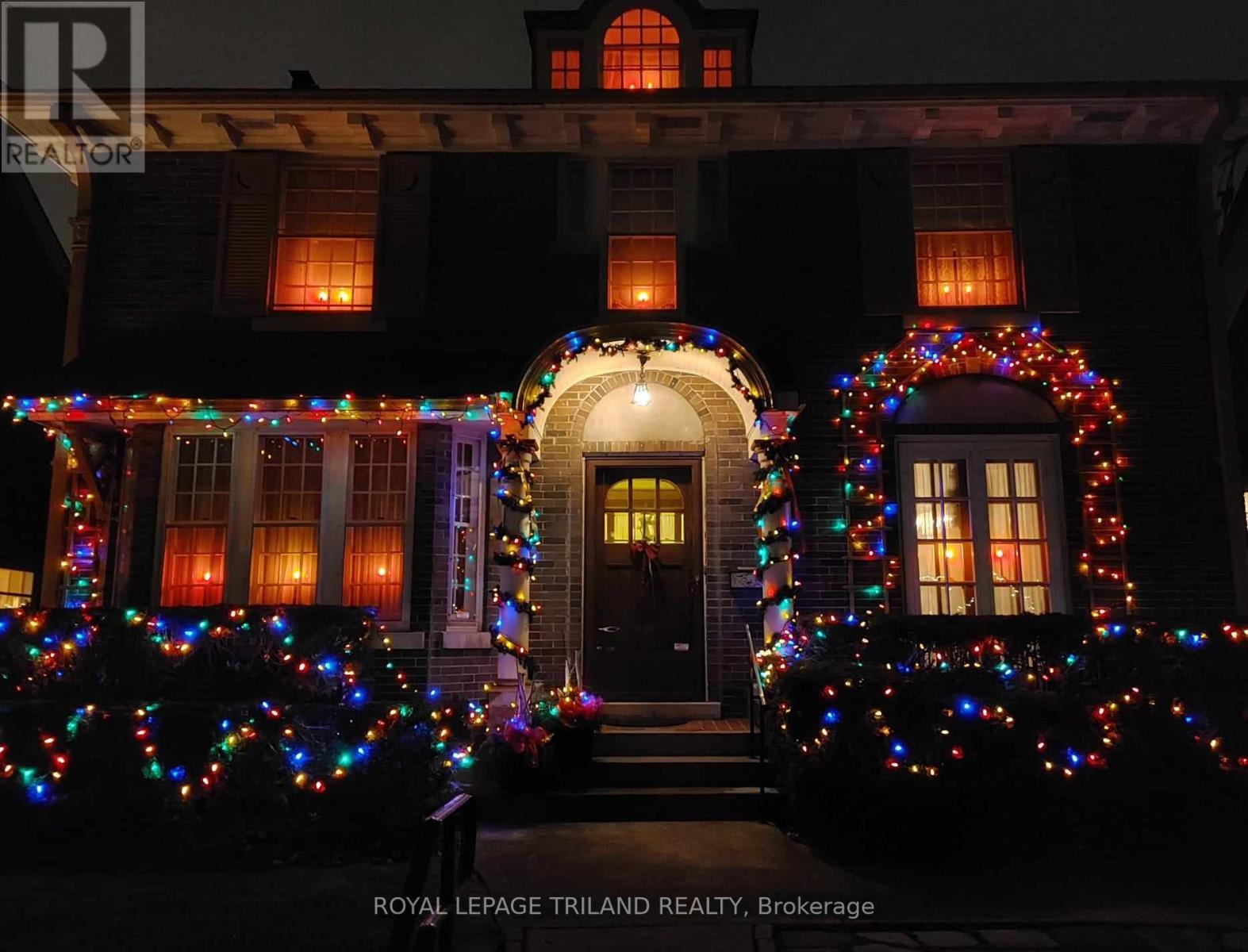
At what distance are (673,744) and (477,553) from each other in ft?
8.84

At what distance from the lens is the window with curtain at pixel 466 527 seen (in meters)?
8.25

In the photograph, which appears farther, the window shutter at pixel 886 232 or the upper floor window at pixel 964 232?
the upper floor window at pixel 964 232

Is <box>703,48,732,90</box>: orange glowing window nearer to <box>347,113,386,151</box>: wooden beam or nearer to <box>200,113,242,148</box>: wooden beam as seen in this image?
<box>347,113,386,151</box>: wooden beam

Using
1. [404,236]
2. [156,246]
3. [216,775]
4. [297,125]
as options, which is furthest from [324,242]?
[216,775]

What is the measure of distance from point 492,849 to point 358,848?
935mm

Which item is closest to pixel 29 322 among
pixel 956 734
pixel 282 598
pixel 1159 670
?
pixel 282 598

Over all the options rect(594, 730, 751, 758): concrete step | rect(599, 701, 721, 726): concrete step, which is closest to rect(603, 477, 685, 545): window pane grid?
rect(599, 701, 721, 726): concrete step

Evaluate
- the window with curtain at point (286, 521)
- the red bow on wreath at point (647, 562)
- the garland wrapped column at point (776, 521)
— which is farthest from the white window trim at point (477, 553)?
the garland wrapped column at point (776, 521)

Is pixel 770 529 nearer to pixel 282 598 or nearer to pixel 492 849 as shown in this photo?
pixel 492 849

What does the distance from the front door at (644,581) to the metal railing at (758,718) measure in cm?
80

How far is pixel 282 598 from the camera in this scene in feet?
26.6

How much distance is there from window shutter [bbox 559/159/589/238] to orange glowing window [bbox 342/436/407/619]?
9.11 ft

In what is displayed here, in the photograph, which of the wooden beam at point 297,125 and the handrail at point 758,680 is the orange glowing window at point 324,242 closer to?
the wooden beam at point 297,125

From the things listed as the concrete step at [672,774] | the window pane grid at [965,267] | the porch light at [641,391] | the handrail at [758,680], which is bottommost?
the concrete step at [672,774]
